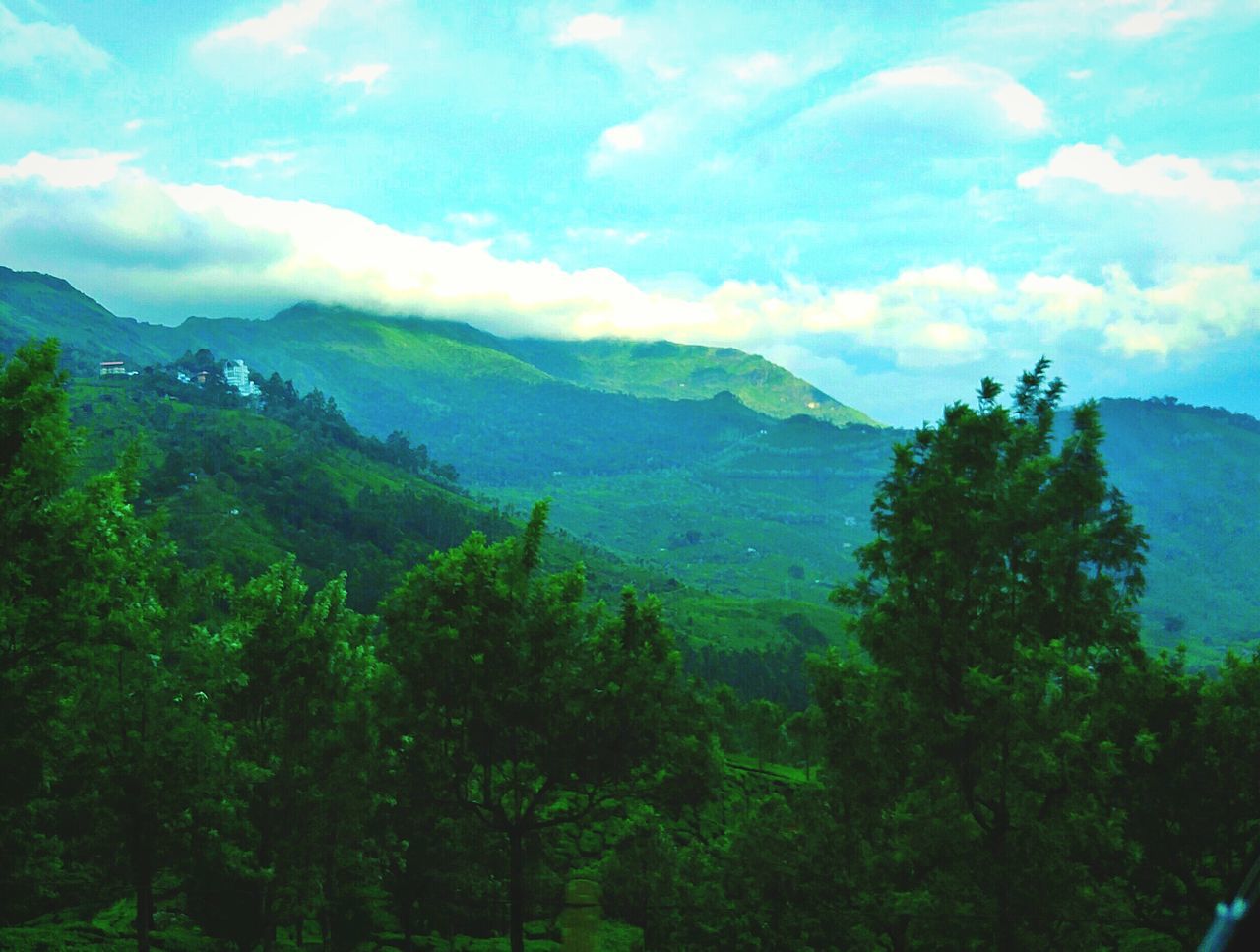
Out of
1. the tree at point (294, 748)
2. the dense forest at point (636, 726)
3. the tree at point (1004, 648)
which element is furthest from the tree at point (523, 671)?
the tree at point (1004, 648)

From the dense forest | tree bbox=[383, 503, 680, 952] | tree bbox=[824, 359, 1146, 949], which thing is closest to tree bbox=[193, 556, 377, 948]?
the dense forest

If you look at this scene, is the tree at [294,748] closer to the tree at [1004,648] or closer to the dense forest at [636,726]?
the dense forest at [636,726]

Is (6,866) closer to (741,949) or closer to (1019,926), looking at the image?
(741,949)

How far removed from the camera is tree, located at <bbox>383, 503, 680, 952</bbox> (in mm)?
24625

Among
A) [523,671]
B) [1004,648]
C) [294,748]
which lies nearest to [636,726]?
[523,671]

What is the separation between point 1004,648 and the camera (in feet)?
70.9

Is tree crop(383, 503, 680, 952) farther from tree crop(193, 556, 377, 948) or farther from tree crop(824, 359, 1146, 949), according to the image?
tree crop(824, 359, 1146, 949)

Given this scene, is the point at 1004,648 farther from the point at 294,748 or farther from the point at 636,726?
the point at 294,748

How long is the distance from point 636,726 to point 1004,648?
9868mm

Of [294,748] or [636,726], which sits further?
[294,748]

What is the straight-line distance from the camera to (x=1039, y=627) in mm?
22078

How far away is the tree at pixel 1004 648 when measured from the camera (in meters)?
20.0

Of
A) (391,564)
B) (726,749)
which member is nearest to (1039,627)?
(726,749)

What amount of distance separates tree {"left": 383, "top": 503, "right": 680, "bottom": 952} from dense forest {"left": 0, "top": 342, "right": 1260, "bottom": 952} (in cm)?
9
